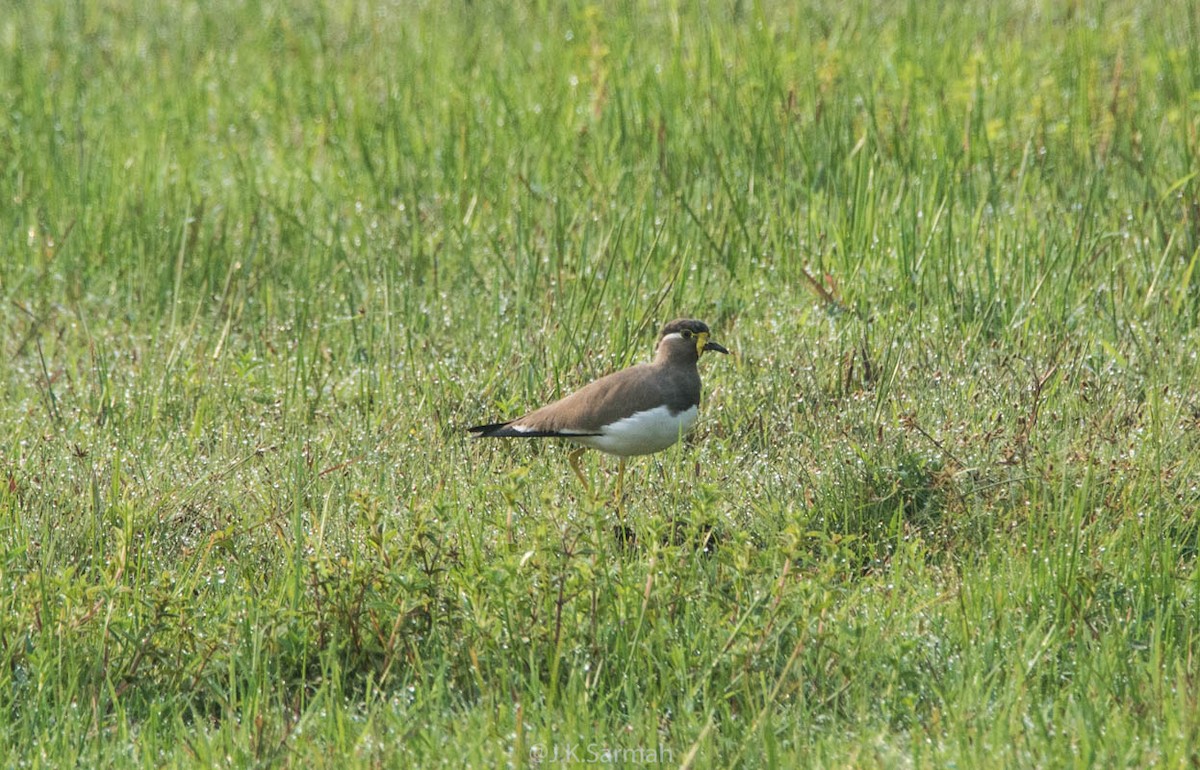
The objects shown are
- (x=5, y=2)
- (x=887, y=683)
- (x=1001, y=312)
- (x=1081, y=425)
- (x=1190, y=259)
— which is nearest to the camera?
(x=887, y=683)

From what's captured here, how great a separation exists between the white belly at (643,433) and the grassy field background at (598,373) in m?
0.13

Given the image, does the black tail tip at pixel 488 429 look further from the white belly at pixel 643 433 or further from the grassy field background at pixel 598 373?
the white belly at pixel 643 433

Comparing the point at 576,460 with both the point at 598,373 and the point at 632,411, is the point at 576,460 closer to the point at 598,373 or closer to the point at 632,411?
the point at 632,411

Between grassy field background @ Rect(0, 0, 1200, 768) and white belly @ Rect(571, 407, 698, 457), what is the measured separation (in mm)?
135

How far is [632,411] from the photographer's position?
4.44 meters

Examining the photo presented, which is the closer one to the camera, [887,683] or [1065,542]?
[887,683]

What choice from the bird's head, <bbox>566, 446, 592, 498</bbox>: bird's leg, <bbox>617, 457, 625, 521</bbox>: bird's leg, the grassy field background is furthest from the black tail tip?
the bird's head

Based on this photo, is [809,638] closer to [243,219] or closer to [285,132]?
[243,219]

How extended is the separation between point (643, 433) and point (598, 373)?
1049 mm

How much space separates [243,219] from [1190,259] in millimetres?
4147

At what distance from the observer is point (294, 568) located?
3777 millimetres

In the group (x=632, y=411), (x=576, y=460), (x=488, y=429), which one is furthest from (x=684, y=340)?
(x=488, y=429)

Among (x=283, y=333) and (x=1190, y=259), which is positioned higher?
(x=1190, y=259)

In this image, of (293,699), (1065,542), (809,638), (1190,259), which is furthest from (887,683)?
(1190,259)
